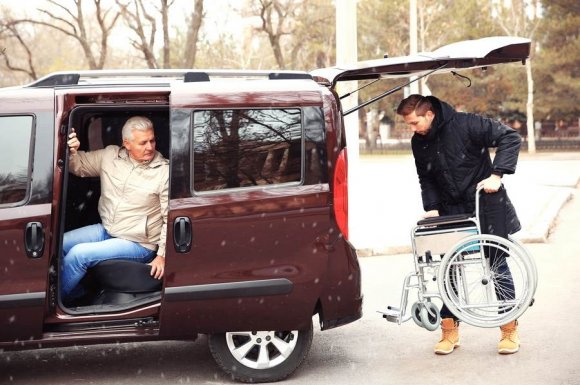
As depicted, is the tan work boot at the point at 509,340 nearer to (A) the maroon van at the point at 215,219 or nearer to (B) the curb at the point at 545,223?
(A) the maroon van at the point at 215,219

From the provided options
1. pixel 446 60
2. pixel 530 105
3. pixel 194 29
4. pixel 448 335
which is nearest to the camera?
pixel 446 60

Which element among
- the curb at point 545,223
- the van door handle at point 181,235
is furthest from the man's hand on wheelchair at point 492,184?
the curb at point 545,223

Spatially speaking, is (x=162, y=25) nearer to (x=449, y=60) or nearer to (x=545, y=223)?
(x=545, y=223)

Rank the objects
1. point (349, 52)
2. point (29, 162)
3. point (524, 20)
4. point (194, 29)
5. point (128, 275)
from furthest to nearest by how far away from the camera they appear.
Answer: point (524, 20), point (194, 29), point (349, 52), point (128, 275), point (29, 162)

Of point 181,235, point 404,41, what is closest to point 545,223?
point 181,235

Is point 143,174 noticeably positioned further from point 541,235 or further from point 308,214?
point 541,235

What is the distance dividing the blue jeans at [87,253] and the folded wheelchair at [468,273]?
5.65 feet

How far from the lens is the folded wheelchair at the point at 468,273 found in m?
6.20

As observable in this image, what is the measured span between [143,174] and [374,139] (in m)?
52.0

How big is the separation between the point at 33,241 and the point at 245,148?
1305 mm

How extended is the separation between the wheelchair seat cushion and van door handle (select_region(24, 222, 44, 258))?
576mm

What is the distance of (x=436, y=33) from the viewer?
5641 centimetres

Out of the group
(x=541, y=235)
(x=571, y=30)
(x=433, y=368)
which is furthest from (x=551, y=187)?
(x=571, y=30)

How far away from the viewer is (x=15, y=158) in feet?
18.5
